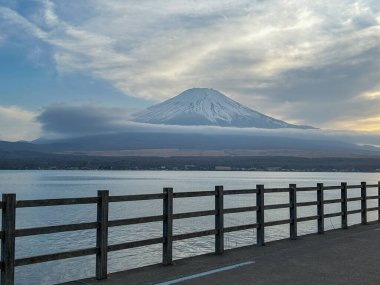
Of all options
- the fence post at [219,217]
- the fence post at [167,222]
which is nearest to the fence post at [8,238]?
the fence post at [167,222]

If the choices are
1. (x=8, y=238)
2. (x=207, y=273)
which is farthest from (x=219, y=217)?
(x=8, y=238)

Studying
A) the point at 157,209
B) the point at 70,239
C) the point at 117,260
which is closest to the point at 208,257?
the point at 117,260

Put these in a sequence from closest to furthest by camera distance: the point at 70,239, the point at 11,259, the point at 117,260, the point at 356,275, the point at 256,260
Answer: the point at 11,259 → the point at 356,275 → the point at 256,260 → the point at 117,260 → the point at 70,239

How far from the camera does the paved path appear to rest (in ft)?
26.1

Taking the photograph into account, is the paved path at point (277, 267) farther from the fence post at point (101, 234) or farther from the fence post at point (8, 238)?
the fence post at point (8, 238)

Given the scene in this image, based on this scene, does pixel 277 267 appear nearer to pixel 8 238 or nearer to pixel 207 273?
pixel 207 273

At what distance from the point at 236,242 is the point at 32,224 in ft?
57.7

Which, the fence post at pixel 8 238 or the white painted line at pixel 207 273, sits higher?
the fence post at pixel 8 238

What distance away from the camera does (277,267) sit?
8.98 meters

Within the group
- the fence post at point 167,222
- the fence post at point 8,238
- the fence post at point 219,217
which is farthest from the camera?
the fence post at point 219,217

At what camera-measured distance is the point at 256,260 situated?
9.66m

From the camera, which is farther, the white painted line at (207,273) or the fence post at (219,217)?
the fence post at (219,217)

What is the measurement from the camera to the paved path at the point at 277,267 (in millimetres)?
7969

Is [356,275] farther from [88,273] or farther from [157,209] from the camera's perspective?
[157,209]
